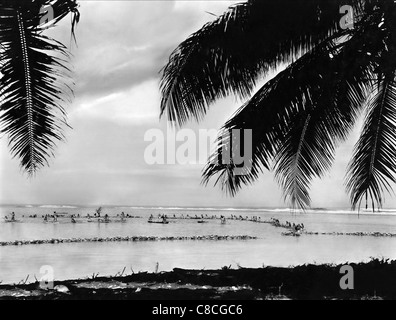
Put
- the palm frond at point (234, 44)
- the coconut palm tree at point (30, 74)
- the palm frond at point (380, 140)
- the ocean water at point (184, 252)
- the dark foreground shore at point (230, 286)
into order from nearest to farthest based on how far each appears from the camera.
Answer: the coconut palm tree at point (30, 74) < the palm frond at point (380, 140) < the palm frond at point (234, 44) < the dark foreground shore at point (230, 286) < the ocean water at point (184, 252)

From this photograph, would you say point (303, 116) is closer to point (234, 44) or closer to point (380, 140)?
point (380, 140)

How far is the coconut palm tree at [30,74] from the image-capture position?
9.42ft

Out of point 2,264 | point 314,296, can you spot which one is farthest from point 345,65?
point 2,264

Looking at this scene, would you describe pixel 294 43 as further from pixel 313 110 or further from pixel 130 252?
pixel 130 252

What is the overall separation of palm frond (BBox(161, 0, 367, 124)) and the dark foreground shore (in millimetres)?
1612

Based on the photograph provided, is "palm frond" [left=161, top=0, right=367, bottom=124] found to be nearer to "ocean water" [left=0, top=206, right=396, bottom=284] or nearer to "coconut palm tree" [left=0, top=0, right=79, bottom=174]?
"coconut palm tree" [left=0, top=0, right=79, bottom=174]

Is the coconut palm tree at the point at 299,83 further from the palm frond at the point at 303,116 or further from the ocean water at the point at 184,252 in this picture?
the ocean water at the point at 184,252

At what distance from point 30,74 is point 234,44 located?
1.58 meters

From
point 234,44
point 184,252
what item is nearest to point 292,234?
point 184,252

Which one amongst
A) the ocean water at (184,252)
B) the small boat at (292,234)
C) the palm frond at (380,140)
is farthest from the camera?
the small boat at (292,234)

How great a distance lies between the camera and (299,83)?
12.7ft

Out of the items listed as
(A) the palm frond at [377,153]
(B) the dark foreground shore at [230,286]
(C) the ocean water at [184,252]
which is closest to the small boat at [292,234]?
(C) the ocean water at [184,252]

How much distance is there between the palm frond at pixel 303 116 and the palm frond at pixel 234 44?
22 cm
